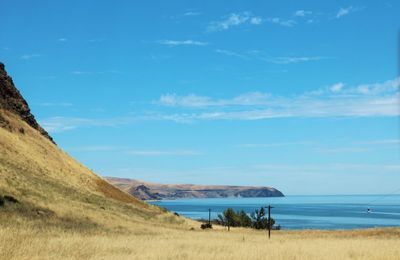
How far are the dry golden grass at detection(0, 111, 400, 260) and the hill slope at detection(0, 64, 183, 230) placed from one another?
0.16 meters

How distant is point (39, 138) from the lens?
3944 inches

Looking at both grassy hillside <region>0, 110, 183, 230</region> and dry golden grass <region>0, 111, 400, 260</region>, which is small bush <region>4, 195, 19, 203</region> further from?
dry golden grass <region>0, 111, 400, 260</region>

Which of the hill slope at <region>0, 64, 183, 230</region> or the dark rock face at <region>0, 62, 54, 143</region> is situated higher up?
the dark rock face at <region>0, 62, 54, 143</region>

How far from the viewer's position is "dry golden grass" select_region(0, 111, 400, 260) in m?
19.5

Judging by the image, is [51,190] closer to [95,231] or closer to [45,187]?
[45,187]

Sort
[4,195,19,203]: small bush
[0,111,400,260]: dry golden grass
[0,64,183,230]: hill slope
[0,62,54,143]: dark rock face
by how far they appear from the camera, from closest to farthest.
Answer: [0,111,400,260]: dry golden grass < [4,195,19,203]: small bush < [0,64,183,230]: hill slope < [0,62,54,143]: dark rock face

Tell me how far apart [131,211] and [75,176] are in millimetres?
25478

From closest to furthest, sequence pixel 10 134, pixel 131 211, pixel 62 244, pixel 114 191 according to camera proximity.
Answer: pixel 62 244 < pixel 131 211 < pixel 10 134 < pixel 114 191

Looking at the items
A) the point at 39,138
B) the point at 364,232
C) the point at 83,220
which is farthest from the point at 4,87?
the point at 364,232

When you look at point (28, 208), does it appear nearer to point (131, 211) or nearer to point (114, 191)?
point (131, 211)

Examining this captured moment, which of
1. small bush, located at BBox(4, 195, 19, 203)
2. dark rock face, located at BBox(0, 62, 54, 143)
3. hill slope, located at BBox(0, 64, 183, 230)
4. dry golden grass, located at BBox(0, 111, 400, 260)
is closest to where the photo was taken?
dry golden grass, located at BBox(0, 111, 400, 260)

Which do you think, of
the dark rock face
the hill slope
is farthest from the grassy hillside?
the dark rock face

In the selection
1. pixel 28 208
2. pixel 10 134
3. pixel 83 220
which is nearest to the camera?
pixel 28 208

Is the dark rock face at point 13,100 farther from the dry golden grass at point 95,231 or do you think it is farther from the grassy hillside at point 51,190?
the dry golden grass at point 95,231
